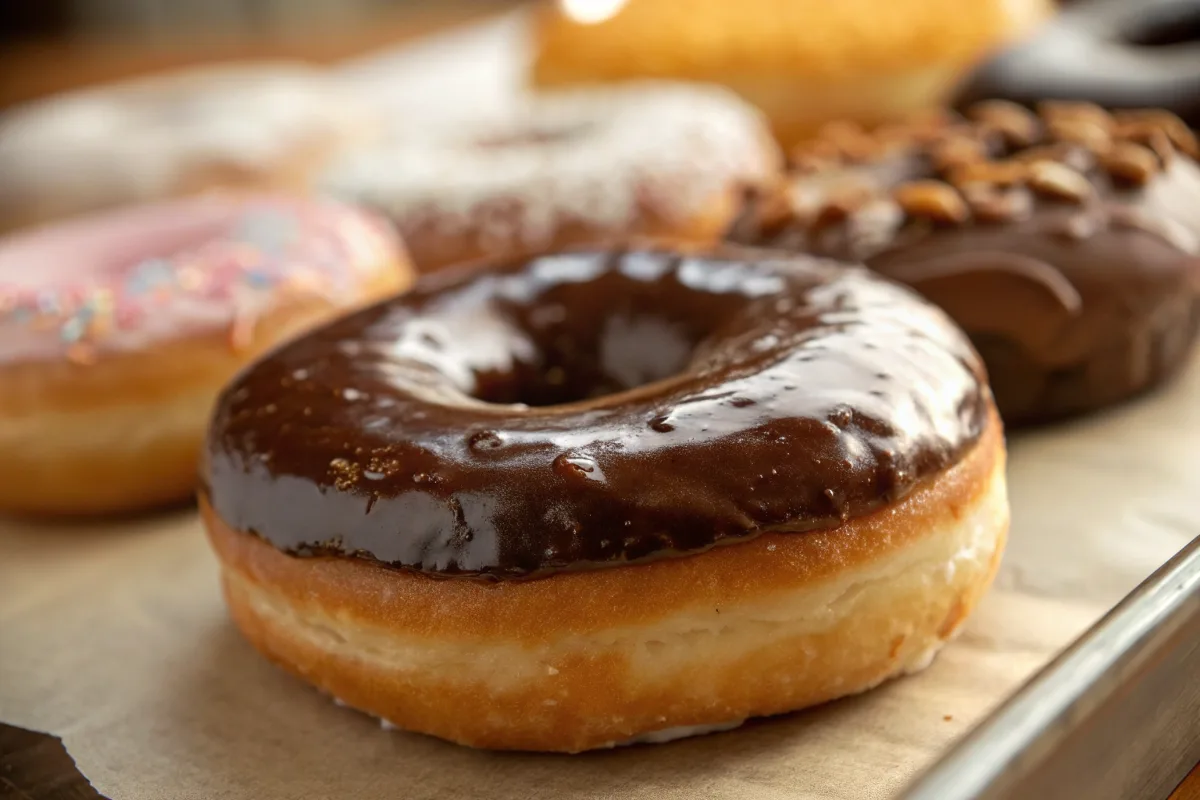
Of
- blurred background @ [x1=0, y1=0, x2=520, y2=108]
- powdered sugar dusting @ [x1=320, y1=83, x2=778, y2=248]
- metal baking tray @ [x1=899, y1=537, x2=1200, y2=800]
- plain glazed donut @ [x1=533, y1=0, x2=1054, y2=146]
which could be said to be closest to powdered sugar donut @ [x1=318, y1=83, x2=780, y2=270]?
powdered sugar dusting @ [x1=320, y1=83, x2=778, y2=248]

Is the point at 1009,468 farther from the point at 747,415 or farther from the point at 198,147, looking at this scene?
the point at 198,147

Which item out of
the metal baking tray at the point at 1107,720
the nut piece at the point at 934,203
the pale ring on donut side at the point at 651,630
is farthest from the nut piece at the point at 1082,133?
the metal baking tray at the point at 1107,720

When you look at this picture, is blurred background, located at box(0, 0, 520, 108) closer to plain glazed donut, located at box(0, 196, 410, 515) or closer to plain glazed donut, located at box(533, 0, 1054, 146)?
plain glazed donut, located at box(533, 0, 1054, 146)

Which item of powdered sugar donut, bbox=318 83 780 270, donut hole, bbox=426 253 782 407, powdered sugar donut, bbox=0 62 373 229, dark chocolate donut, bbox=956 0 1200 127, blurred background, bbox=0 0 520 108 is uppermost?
dark chocolate donut, bbox=956 0 1200 127

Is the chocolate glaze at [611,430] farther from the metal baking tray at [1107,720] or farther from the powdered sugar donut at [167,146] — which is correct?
the powdered sugar donut at [167,146]

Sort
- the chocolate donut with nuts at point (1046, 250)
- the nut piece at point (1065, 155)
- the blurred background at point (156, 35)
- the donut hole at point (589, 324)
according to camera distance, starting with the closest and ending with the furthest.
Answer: the donut hole at point (589, 324) → the chocolate donut with nuts at point (1046, 250) → the nut piece at point (1065, 155) → the blurred background at point (156, 35)

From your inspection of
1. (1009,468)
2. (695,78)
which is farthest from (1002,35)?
(1009,468)
